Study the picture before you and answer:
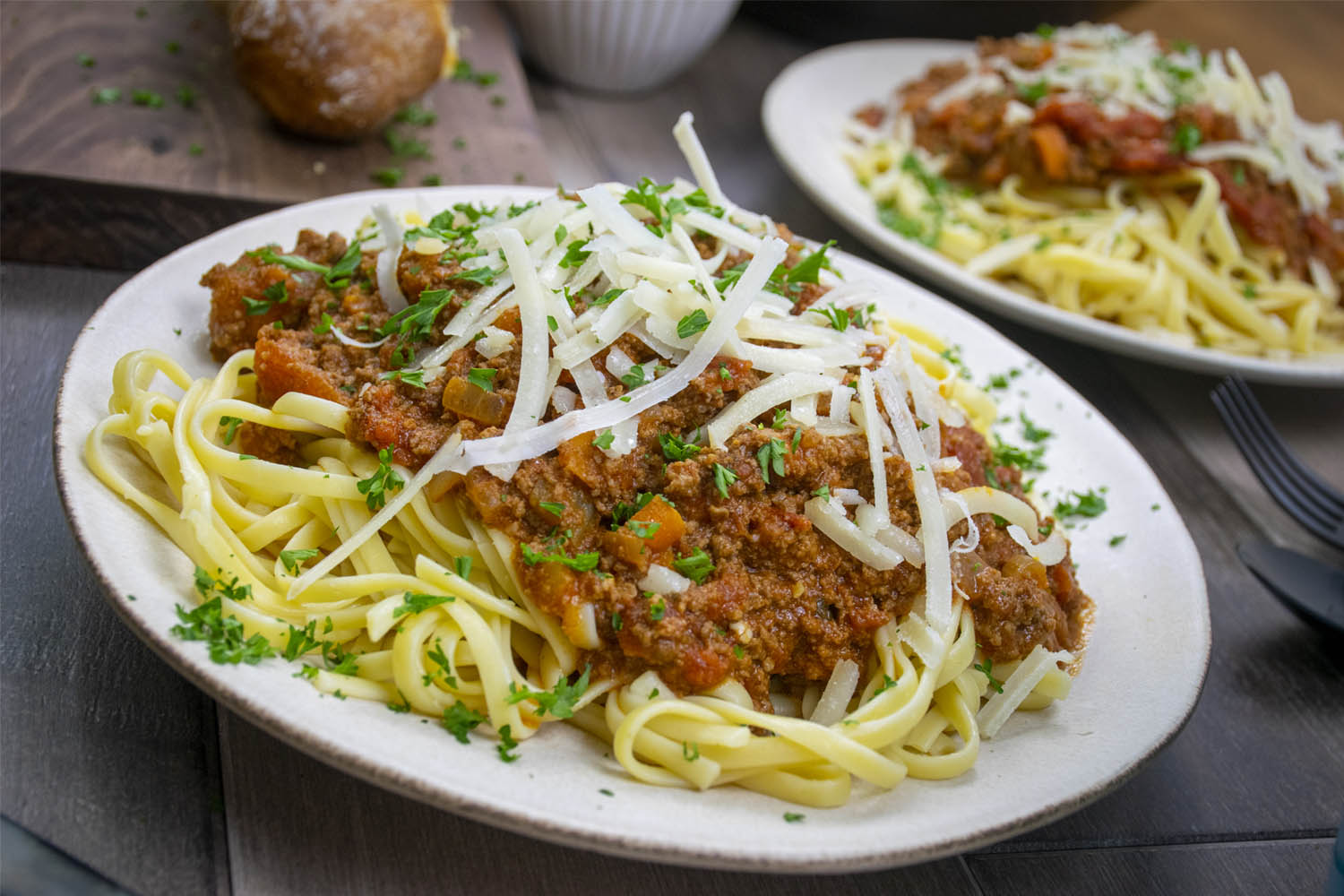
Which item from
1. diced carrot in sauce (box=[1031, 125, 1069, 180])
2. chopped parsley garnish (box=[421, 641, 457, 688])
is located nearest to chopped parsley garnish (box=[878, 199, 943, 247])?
diced carrot in sauce (box=[1031, 125, 1069, 180])

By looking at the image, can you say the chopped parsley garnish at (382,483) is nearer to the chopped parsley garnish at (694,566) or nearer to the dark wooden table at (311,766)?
the dark wooden table at (311,766)

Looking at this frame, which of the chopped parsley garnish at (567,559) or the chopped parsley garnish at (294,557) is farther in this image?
the chopped parsley garnish at (294,557)

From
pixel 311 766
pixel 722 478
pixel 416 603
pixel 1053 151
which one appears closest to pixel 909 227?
pixel 1053 151

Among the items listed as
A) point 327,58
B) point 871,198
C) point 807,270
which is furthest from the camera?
point 871,198

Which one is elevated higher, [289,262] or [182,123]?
[289,262]

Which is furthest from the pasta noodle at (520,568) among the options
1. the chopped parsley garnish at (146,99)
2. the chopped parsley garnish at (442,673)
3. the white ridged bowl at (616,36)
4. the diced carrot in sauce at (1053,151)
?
the white ridged bowl at (616,36)

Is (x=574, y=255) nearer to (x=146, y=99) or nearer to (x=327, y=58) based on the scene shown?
(x=327, y=58)

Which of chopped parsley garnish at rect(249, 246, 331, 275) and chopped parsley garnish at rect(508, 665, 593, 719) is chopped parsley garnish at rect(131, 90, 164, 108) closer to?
chopped parsley garnish at rect(249, 246, 331, 275)
